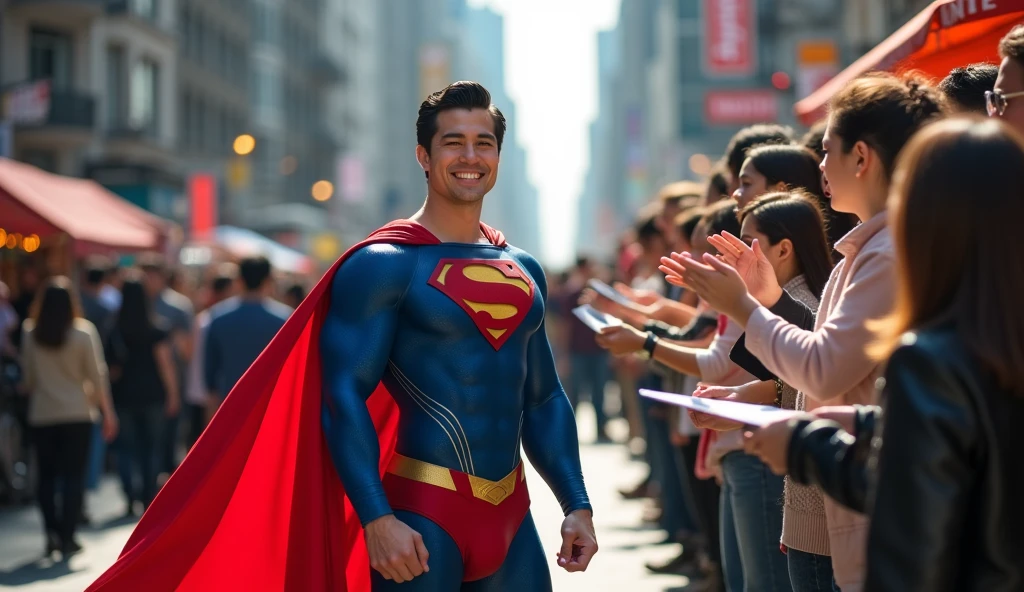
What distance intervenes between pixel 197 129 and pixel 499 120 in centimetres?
4537

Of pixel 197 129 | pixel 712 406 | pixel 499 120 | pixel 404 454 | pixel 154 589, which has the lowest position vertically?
pixel 154 589

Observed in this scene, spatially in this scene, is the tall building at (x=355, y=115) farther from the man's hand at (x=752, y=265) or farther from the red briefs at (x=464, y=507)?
the man's hand at (x=752, y=265)

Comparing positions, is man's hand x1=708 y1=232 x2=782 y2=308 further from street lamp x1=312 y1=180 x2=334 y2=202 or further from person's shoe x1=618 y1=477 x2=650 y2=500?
street lamp x1=312 y1=180 x2=334 y2=202

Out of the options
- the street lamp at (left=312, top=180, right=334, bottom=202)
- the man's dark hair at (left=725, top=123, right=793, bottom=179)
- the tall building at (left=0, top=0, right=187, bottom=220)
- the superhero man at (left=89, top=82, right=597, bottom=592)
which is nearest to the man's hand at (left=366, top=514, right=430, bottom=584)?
the superhero man at (left=89, top=82, right=597, bottom=592)

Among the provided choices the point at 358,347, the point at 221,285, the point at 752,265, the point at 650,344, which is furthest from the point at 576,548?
the point at 221,285

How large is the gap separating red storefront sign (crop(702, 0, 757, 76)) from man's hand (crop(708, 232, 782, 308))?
35160 millimetres

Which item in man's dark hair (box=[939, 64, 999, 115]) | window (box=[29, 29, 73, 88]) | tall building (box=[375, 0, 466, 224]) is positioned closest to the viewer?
man's dark hair (box=[939, 64, 999, 115])

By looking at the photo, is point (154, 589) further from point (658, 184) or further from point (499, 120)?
point (658, 184)

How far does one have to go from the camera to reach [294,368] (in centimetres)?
440

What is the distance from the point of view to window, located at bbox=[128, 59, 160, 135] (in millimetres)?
39781

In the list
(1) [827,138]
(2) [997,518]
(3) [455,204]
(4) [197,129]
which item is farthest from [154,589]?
(4) [197,129]

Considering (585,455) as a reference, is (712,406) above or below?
above

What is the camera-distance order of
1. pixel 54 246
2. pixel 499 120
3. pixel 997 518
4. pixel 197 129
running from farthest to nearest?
pixel 197 129 < pixel 54 246 < pixel 499 120 < pixel 997 518

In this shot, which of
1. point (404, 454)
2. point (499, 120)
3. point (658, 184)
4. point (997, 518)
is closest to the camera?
point (997, 518)
